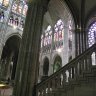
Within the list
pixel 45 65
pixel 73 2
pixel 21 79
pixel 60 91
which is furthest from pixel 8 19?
pixel 60 91

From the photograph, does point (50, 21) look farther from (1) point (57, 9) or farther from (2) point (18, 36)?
(2) point (18, 36)

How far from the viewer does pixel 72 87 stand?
462 cm

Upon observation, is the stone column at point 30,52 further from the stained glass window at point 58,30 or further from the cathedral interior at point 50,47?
the stained glass window at point 58,30

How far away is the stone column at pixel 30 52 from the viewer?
5.89 meters

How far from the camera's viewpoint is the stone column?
19.3ft

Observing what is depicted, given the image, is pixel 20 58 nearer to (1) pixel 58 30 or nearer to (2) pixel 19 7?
(1) pixel 58 30

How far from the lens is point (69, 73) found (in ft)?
16.0

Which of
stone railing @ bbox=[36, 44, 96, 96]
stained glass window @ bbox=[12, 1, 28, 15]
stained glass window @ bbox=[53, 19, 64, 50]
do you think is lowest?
stone railing @ bbox=[36, 44, 96, 96]

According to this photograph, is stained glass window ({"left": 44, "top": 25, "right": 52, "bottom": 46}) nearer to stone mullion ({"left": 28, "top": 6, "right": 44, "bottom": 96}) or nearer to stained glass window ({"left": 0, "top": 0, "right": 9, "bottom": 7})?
stained glass window ({"left": 0, "top": 0, "right": 9, "bottom": 7})

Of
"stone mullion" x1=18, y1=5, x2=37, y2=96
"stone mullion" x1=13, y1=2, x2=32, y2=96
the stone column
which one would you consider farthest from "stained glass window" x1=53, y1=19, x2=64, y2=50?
"stone mullion" x1=18, y1=5, x2=37, y2=96

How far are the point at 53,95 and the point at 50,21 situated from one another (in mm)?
20743

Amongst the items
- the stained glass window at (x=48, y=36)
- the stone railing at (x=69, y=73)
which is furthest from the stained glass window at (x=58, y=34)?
the stone railing at (x=69, y=73)

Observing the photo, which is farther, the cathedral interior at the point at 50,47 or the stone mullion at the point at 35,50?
the stone mullion at the point at 35,50

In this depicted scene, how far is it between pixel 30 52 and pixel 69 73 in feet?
7.51
